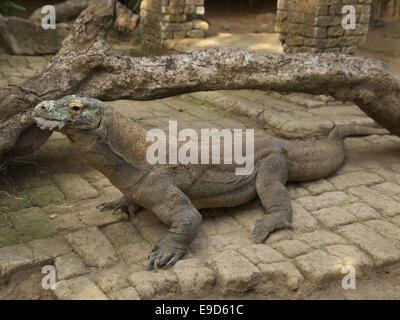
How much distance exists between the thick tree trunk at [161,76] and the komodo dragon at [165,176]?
0.90m

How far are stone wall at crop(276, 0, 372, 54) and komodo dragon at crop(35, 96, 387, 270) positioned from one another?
381cm

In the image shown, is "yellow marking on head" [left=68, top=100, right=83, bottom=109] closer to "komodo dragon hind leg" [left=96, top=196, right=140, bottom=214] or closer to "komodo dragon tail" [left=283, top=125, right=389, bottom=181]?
"komodo dragon hind leg" [left=96, top=196, right=140, bottom=214]

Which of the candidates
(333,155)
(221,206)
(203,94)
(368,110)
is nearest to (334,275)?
(221,206)

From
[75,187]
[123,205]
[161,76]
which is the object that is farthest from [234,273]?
[161,76]

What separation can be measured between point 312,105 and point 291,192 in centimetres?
301

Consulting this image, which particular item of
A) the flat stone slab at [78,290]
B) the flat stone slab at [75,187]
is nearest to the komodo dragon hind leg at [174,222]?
the flat stone slab at [78,290]

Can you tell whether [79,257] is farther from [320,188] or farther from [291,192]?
[320,188]

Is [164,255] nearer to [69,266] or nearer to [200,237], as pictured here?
[200,237]

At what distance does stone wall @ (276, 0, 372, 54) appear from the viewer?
25.7 feet

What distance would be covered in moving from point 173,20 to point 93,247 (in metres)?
7.65

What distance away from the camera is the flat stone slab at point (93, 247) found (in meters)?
3.73

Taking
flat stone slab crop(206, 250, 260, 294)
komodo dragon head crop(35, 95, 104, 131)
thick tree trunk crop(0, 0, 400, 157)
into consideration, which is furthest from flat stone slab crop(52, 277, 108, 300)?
thick tree trunk crop(0, 0, 400, 157)

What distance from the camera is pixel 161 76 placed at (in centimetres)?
506

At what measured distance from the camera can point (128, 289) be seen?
11.1ft
